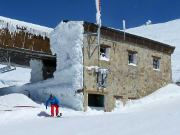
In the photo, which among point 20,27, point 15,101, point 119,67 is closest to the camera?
point 15,101

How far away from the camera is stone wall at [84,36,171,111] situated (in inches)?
964

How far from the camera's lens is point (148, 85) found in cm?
2834

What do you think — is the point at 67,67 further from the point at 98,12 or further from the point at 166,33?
the point at 166,33

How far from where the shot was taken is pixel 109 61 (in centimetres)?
2566

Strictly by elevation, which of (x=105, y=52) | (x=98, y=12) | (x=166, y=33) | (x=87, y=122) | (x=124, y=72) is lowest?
(x=87, y=122)

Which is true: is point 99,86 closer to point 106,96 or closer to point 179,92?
point 106,96

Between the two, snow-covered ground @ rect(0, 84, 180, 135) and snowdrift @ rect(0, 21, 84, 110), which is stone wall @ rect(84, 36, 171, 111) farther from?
snow-covered ground @ rect(0, 84, 180, 135)

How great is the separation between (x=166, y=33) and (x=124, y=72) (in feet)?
104

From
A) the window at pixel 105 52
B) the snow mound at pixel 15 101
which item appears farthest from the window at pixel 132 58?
the snow mound at pixel 15 101

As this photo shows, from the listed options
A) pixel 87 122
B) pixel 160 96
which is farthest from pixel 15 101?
pixel 87 122

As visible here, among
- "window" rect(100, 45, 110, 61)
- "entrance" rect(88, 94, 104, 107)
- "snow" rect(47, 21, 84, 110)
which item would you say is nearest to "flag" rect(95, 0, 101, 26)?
"snow" rect(47, 21, 84, 110)

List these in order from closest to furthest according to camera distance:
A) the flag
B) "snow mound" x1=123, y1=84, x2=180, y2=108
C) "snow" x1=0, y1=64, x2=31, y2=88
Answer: the flag < "snow mound" x1=123, y1=84, x2=180, y2=108 < "snow" x1=0, y1=64, x2=31, y2=88

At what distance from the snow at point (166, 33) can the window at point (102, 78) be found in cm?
1625

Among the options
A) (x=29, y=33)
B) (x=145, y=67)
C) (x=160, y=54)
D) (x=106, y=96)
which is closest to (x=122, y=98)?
(x=106, y=96)
